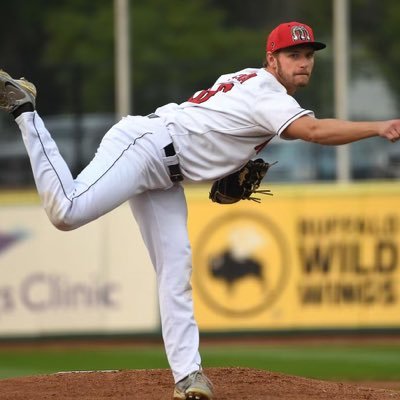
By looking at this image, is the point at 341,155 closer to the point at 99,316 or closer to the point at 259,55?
the point at 259,55

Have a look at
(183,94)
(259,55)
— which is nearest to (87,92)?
(183,94)

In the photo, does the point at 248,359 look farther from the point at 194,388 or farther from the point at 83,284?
the point at 194,388

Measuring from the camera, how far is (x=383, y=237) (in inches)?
483

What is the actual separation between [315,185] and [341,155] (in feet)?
2.75

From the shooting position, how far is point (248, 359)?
1098 centimetres

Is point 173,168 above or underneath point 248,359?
above

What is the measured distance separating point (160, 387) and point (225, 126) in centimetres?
174

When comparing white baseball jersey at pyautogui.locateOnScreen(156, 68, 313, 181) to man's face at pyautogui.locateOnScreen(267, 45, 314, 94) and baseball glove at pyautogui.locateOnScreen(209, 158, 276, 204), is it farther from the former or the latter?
baseball glove at pyautogui.locateOnScreen(209, 158, 276, 204)

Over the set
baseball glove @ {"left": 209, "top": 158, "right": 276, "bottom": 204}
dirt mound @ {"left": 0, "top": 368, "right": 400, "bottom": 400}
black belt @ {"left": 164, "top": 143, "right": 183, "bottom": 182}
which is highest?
black belt @ {"left": 164, "top": 143, "right": 183, "bottom": 182}

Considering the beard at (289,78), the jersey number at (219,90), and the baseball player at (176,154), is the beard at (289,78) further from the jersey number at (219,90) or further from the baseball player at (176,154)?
the jersey number at (219,90)

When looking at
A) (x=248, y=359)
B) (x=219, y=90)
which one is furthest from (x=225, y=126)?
(x=248, y=359)

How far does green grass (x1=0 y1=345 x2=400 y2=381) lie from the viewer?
10281 millimetres

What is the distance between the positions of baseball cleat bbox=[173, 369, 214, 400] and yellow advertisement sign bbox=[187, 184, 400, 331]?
6.29 m

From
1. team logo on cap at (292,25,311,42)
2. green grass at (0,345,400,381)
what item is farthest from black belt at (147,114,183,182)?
green grass at (0,345,400,381)
